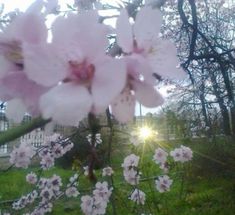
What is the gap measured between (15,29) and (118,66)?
16 cm

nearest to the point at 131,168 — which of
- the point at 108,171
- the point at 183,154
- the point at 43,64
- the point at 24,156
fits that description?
the point at 108,171

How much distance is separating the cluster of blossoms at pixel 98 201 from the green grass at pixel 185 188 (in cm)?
53

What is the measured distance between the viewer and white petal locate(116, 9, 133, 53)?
0.57 meters

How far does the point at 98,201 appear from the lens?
12.1 ft

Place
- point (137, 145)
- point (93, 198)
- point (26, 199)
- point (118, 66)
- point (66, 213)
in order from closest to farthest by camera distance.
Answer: point (118, 66) < point (93, 198) < point (26, 199) < point (137, 145) < point (66, 213)

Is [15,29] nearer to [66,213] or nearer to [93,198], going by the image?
[93,198]

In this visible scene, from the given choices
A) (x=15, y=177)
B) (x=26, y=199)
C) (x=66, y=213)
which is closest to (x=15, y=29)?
(x=26, y=199)

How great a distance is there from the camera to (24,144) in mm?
4348

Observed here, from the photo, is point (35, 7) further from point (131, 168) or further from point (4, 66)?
point (131, 168)

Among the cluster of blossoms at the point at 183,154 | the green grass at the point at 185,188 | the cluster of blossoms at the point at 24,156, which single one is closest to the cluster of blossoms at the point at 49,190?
the cluster of blossoms at the point at 24,156

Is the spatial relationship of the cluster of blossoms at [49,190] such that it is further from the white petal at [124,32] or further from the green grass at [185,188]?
the white petal at [124,32]

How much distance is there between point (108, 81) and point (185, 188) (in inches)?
247

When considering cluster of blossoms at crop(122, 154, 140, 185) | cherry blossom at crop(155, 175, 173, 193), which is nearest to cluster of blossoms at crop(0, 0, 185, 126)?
cluster of blossoms at crop(122, 154, 140, 185)

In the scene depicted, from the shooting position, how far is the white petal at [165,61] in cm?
59
